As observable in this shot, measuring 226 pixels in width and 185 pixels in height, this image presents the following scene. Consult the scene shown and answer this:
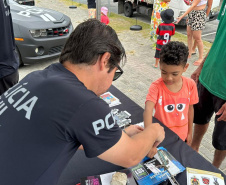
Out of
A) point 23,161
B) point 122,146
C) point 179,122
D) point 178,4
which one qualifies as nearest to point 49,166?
point 23,161

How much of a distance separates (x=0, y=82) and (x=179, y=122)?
1.89 meters

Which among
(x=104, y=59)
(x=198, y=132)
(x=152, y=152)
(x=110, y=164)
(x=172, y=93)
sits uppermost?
(x=104, y=59)

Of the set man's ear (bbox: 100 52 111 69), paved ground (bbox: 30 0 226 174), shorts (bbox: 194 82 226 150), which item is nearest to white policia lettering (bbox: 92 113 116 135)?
man's ear (bbox: 100 52 111 69)

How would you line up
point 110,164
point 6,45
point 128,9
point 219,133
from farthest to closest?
1. point 128,9
2. point 6,45
3. point 219,133
4. point 110,164

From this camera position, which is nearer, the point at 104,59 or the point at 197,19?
the point at 104,59

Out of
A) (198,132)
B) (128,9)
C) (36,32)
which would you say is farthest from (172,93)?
(128,9)

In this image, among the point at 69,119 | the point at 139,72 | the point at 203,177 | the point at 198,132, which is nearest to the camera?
the point at 69,119

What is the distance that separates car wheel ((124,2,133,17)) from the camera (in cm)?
885

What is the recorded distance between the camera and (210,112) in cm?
229

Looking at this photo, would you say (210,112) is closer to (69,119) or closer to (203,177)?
(203,177)

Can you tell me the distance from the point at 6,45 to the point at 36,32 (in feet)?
7.15

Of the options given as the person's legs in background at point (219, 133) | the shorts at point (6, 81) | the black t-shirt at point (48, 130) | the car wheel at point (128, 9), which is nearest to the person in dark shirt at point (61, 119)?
the black t-shirt at point (48, 130)

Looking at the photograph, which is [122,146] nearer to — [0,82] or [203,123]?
[203,123]

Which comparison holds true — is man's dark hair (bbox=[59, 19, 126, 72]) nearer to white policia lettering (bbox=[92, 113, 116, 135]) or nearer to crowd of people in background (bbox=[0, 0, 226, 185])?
crowd of people in background (bbox=[0, 0, 226, 185])
